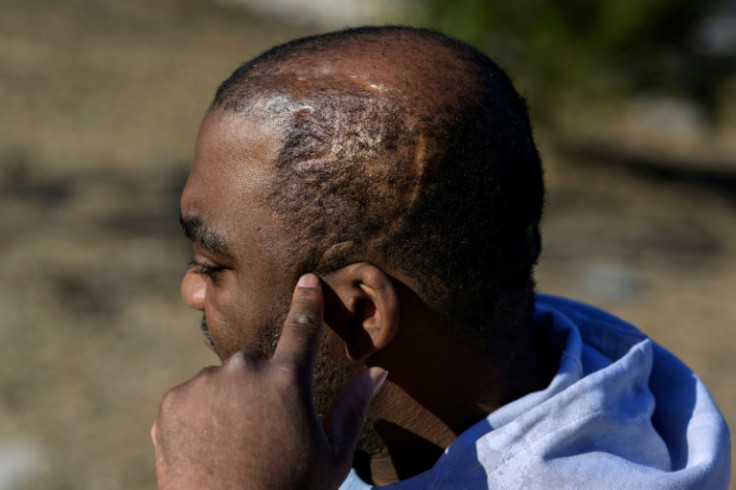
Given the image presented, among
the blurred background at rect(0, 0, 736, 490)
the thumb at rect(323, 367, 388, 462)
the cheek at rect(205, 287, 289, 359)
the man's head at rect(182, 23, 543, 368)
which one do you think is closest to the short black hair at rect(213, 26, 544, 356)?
the man's head at rect(182, 23, 543, 368)

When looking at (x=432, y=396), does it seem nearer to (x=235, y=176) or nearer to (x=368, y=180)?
(x=368, y=180)

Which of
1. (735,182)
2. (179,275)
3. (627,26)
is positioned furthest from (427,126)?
(735,182)

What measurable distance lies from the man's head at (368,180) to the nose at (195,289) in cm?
5

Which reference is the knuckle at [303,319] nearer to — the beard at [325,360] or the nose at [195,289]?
the beard at [325,360]

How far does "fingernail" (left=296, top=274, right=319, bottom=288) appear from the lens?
172 cm

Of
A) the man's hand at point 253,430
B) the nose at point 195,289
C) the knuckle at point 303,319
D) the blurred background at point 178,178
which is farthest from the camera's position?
the blurred background at point 178,178

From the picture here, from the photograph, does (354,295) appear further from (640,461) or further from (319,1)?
(319,1)

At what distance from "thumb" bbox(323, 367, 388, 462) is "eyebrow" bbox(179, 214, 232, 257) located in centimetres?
37

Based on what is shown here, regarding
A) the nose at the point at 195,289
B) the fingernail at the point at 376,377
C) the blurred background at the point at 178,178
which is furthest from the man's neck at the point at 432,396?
the blurred background at the point at 178,178

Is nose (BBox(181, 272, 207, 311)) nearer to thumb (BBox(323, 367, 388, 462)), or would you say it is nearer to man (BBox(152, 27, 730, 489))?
man (BBox(152, 27, 730, 489))

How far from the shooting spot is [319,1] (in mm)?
12500

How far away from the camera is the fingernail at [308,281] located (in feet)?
5.64

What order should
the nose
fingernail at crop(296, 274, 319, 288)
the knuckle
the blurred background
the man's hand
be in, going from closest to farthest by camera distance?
the man's hand → the knuckle → fingernail at crop(296, 274, 319, 288) → the nose → the blurred background

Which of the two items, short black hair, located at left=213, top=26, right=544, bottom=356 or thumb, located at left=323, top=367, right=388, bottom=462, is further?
short black hair, located at left=213, top=26, right=544, bottom=356
